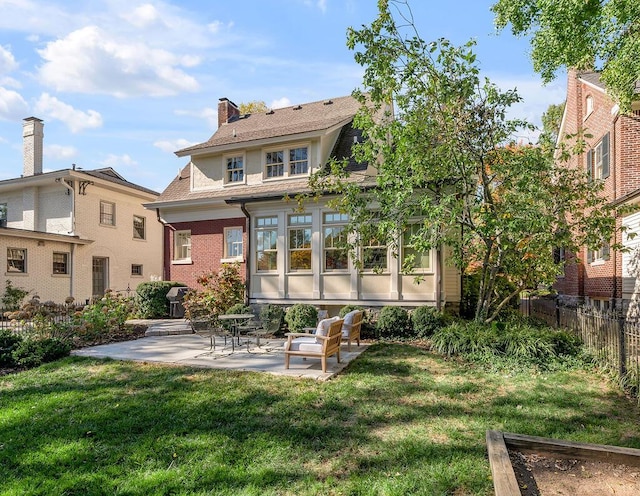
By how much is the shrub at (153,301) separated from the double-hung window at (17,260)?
593cm

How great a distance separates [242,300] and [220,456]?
9.67 m

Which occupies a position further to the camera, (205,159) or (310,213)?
(205,159)

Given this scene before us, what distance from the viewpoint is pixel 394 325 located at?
35.8ft

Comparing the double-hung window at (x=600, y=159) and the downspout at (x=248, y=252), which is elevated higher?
the double-hung window at (x=600, y=159)

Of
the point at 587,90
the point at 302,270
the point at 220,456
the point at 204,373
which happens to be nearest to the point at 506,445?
the point at 220,456

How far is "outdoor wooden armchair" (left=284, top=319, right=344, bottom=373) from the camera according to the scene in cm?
742

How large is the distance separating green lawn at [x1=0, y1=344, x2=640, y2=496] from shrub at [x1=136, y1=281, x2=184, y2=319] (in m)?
8.15

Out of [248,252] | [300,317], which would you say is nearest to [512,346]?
[300,317]

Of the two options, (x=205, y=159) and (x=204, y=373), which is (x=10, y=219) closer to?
(x=205, y=159)

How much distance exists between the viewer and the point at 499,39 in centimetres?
1285

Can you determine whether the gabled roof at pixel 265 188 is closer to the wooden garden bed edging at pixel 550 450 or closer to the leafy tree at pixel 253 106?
the wooden garden bed edging at pixel 550 450

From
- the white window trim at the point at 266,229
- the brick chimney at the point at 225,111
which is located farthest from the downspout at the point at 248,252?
the brick chimney at the point at 225,111

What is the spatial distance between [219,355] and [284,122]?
11566mm

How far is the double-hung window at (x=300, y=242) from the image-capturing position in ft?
42.4
